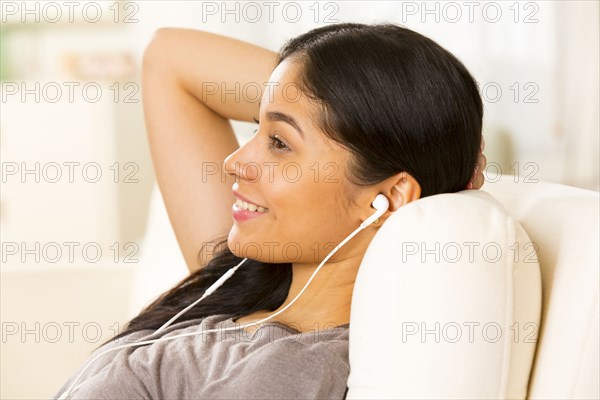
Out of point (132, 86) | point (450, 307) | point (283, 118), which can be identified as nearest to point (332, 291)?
point (283, 118)

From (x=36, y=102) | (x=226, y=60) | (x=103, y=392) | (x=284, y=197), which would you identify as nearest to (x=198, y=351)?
(x=103, y=392)

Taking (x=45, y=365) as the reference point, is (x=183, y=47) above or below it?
above

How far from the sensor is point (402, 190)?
1.25 meters

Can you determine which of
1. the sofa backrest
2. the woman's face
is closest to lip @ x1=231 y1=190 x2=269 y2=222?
the woman's face

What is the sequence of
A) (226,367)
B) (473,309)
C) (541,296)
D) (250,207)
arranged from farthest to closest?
1. (250,207)
2. (226,367)
3. (541,296)
4. (473,309)

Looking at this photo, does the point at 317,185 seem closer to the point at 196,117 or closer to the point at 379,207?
the point at 379,207

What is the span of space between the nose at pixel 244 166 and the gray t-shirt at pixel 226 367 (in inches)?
8.6

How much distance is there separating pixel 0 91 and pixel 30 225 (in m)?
0.58

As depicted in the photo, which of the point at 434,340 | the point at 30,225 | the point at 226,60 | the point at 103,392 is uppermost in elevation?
the point at 226,60

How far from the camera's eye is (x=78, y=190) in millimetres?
3883

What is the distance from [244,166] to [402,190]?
0.23 m

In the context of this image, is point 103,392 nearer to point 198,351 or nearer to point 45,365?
point 198,351

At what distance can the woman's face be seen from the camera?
123 cm

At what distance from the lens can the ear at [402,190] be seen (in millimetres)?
1234
